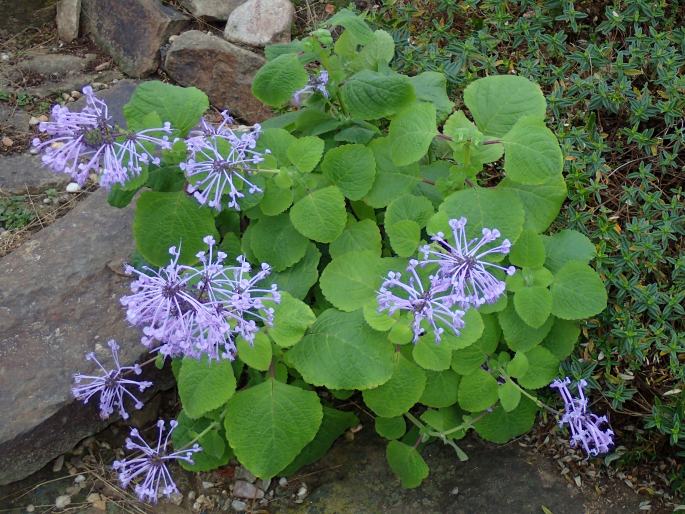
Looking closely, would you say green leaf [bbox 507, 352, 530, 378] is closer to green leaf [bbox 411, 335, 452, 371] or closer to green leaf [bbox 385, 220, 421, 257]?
green leaf [bbox 411, 335, 452, 371]

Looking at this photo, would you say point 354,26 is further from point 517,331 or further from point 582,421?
point 582,421

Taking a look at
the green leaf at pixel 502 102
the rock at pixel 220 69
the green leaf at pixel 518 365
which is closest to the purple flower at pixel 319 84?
the green leaf at pixel 502 102

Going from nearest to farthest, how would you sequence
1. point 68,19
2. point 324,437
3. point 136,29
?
point 324,437
point 136,29
point 68,19

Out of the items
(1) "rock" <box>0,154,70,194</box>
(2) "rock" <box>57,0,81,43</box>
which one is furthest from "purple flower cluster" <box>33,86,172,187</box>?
(2) "rock" <box>57,0,81,43</box>

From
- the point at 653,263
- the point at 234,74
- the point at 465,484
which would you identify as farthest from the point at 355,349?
the point at 234,74

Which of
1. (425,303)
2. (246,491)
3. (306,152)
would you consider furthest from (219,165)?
(246,491)
